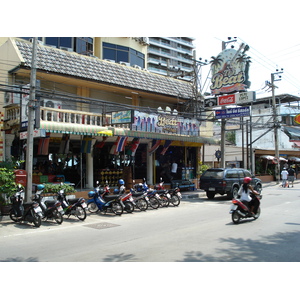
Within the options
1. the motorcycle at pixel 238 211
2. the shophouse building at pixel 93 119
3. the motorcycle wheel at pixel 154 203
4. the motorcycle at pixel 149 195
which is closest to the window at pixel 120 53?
the shophouse building at pixel 93 119

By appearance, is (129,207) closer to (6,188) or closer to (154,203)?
(154,203)

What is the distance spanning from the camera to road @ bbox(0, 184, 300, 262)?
6.84m

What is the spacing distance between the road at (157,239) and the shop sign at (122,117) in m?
5.04

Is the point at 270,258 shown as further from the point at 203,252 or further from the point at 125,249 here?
the point at 125,249

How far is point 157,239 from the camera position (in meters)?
8.55

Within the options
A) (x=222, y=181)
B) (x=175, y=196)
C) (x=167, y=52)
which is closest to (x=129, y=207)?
(x=175, y=196)

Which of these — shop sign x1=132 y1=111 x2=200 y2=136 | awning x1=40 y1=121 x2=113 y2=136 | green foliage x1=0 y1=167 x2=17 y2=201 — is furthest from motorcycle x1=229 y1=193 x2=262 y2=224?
shop sign x1=132 y1=111 x2=200 y2=136

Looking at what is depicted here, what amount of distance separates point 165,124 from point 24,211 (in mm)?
10638

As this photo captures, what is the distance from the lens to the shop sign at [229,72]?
21.2 m

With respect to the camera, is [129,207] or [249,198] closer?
[249,198]

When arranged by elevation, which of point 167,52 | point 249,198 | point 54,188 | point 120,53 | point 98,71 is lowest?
point 249,198

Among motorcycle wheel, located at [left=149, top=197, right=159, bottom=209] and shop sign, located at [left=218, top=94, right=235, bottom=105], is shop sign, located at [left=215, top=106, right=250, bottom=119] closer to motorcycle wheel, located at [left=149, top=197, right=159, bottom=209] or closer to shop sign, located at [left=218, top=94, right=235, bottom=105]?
shop sign, located at [left=218, top=94, right=235, bottom=105]

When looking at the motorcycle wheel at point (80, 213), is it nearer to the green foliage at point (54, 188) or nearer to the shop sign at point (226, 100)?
the green foliage at point (54, 188)

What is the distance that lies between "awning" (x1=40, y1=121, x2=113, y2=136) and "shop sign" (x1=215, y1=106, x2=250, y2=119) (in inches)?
307
